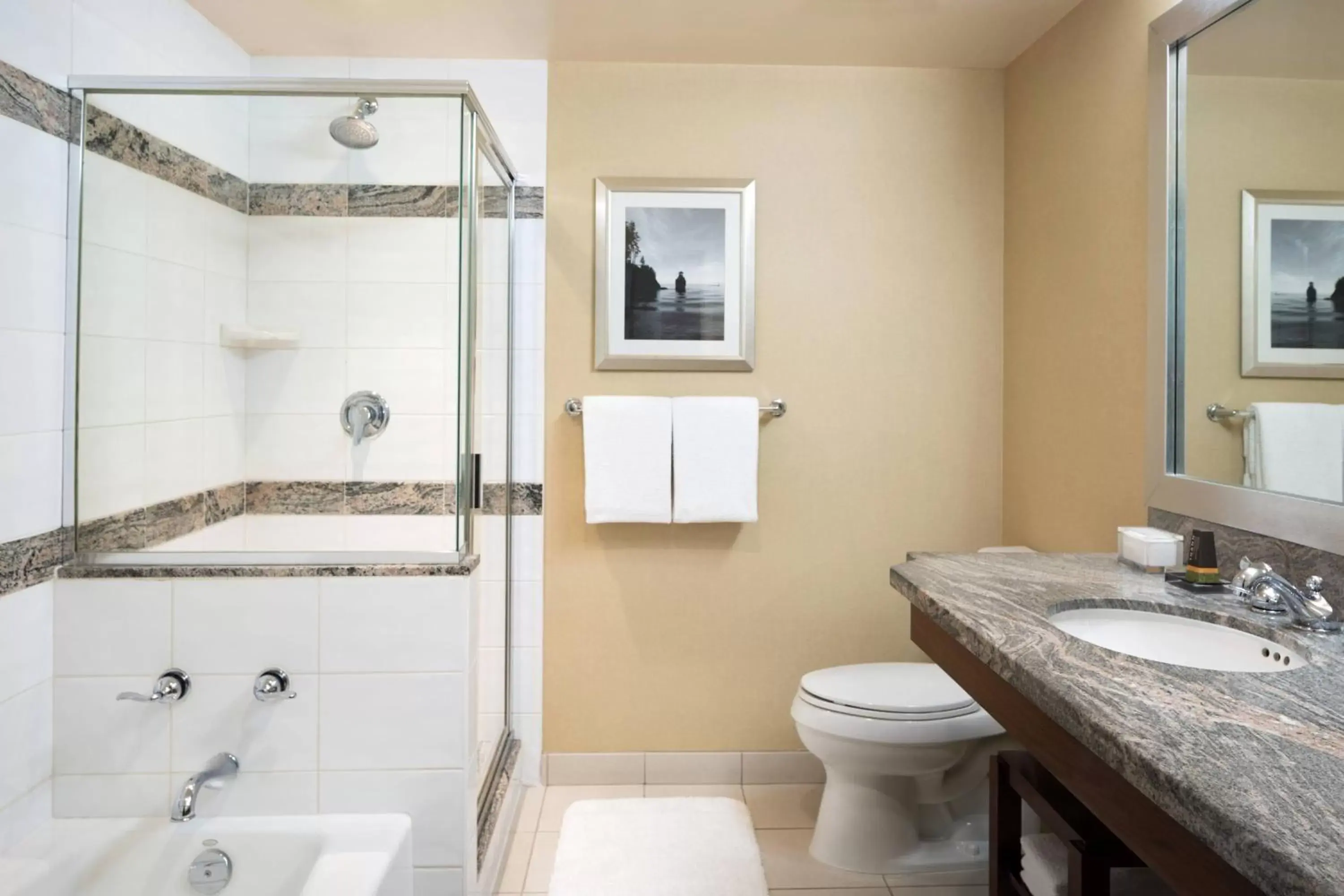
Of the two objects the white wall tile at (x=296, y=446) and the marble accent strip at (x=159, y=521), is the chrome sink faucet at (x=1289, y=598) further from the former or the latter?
the marble accent strip at (x=159, y=521)

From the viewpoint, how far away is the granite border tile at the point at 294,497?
5.71ft

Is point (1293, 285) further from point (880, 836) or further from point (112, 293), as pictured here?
point (112, 293)

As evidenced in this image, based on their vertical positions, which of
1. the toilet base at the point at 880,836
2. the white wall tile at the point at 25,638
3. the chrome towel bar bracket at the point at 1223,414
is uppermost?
the chrome towel bar bracket at the point at 1223,414

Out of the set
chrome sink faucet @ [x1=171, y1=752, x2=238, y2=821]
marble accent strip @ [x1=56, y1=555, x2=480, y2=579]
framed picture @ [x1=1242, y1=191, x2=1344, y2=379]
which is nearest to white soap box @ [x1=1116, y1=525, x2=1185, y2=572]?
framed picture @ [x1=1242, y1=191, x2=1344, y2=379]

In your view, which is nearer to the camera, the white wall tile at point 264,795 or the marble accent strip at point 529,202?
the white wall tile at point 264,795

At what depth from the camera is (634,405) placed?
247 centimetres

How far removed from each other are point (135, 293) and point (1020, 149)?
7.59ft

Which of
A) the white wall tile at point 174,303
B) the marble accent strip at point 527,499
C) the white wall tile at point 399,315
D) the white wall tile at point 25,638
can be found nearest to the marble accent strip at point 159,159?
the white wall tile at point 174,303

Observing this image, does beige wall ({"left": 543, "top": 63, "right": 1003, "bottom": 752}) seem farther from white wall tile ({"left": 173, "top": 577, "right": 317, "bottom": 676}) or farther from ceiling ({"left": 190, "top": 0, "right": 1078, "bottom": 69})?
white wall tile ({"left": 173, "top": 577, "right": 317, "bottom": 676})

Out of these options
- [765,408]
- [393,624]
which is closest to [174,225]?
[393,624]

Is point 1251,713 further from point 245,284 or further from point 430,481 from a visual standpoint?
point 245,284

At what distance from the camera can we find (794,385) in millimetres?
2580

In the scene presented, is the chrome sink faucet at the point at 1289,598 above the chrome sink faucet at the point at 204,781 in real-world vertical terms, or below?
above

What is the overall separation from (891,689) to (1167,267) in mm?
1144
